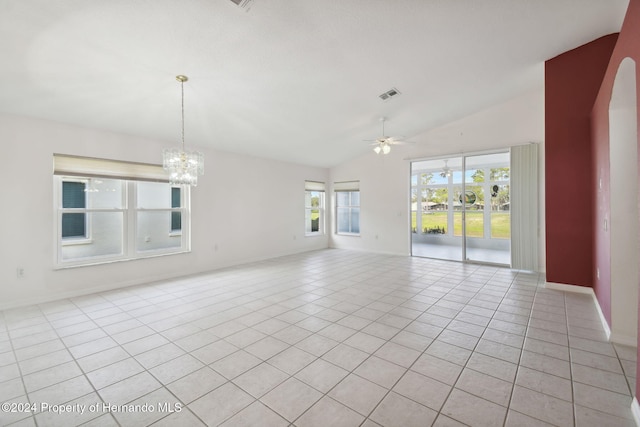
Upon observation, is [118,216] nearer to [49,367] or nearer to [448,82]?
[49,367]

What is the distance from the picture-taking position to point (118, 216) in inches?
188

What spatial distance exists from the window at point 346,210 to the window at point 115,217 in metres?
4.52

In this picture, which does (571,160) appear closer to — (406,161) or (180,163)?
(406,161)

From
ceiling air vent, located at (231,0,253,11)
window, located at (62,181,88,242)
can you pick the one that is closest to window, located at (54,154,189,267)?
window, located at (62,181,88,242)

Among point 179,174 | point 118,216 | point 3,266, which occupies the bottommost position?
point 3,266

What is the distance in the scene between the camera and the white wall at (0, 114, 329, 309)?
3697 mm

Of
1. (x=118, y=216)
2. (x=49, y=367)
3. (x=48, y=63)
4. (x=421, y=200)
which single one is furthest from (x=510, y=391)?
(x=421, y=200)

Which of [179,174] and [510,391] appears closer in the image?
[510,391]

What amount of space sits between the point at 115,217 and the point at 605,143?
6.81 meters

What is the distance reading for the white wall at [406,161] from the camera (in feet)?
18.0

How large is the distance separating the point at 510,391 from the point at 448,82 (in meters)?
4.22

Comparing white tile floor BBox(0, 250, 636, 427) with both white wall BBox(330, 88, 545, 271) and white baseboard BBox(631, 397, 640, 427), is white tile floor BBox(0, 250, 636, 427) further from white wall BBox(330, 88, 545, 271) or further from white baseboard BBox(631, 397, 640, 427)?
white wall BBox(330, 88, 545, 271)

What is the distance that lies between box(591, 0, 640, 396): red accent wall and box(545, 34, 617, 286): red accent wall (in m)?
0.29

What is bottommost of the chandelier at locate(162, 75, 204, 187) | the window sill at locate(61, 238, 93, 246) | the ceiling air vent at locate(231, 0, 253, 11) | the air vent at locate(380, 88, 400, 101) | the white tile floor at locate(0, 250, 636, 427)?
the white tile floor at locate(0, 250, 636, 427)
